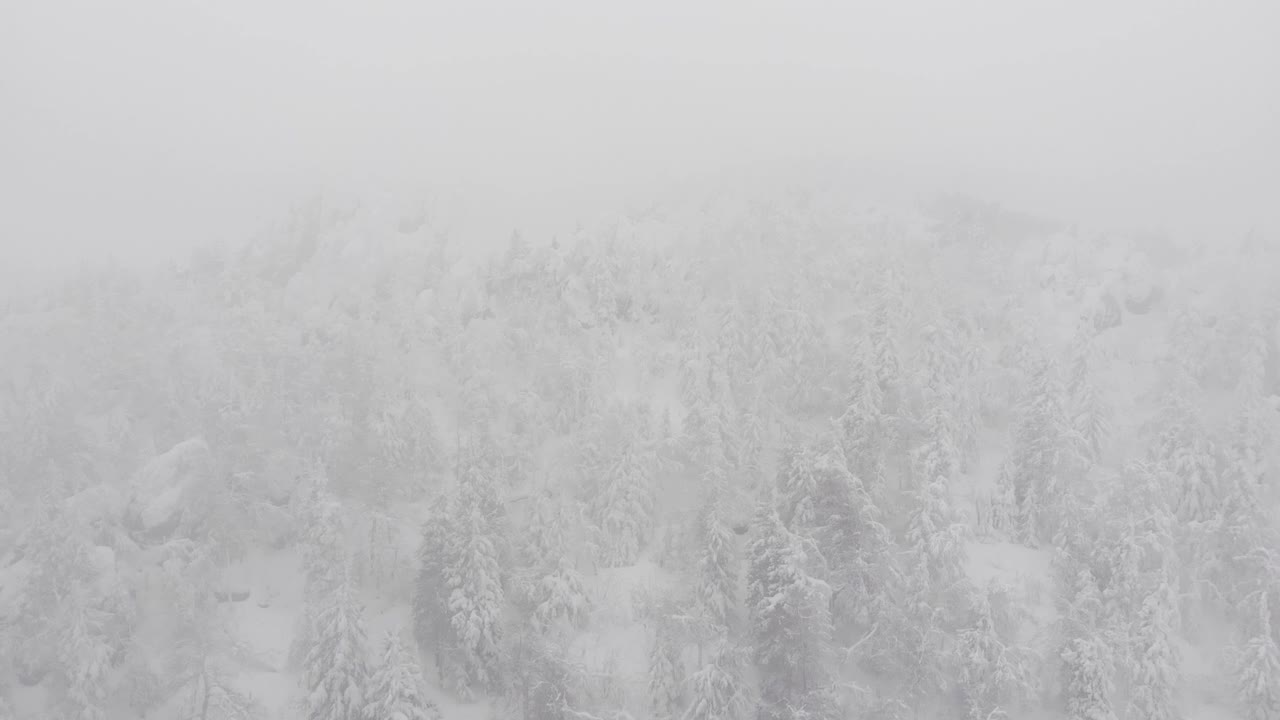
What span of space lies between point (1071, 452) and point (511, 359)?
1174 inches

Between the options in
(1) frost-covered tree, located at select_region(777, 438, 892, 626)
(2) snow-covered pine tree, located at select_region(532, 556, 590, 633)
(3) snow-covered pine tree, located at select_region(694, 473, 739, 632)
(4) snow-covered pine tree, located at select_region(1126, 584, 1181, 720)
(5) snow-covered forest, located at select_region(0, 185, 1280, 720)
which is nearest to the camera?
Answer: (4) snow-covered pine tree, located at select_region(1126, 584, 1181, 720)

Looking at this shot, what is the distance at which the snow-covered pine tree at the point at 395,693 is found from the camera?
949 inches

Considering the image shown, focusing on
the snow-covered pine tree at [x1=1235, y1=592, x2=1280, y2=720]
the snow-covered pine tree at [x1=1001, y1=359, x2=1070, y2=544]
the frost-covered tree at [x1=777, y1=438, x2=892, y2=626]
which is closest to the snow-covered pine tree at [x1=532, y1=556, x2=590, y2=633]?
the frost-covered tree at [x1=777, y1=438, x2=892, y2=626]

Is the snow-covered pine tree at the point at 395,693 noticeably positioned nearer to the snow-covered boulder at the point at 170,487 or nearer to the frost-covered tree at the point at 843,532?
the frost-covered tree at the point at 843,532

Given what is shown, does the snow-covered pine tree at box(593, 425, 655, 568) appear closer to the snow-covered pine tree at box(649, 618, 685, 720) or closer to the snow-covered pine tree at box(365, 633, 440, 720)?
the snow-covered pine tree at box(649, 618, 685, 720)

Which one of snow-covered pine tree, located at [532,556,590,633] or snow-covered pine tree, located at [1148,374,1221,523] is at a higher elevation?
snow-covered pine tree, located at [1148,374,1221,523]

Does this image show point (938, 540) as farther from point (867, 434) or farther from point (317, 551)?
point (317, 551)

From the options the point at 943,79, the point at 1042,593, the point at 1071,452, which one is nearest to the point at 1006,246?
the point at 1071,452

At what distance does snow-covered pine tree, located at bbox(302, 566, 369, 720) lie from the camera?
25.4 metres

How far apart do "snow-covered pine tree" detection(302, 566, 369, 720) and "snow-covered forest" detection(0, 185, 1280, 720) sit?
0.17 meters

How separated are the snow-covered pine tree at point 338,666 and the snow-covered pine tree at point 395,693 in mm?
680

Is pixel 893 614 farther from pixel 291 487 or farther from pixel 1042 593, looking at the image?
pixel 291 487

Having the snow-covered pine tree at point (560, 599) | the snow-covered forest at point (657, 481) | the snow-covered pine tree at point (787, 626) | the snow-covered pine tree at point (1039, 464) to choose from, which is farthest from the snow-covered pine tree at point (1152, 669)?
the snow-covered pine tree at point (560, 599)

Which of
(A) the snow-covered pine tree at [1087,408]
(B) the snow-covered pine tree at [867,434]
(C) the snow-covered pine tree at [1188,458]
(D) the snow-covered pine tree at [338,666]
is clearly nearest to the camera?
(D) the snow-covered pine tree at [338,666]
